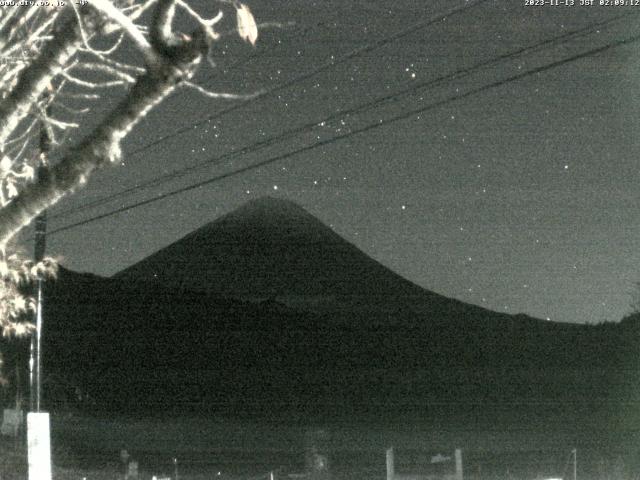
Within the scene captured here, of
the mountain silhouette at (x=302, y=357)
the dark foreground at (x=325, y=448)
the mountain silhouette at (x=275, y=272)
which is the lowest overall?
the dark foreground at (x=325, y=448)

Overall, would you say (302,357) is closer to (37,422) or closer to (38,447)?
(37,422)

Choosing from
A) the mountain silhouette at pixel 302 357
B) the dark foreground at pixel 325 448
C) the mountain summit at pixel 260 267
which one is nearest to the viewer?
the dark foreground at pixel 325 448

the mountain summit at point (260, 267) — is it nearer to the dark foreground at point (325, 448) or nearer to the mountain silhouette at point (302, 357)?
the mountain silhouette at point (302, 357)

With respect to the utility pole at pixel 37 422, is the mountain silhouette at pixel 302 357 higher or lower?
higher

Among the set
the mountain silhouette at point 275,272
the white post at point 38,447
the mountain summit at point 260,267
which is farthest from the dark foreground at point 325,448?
the mountain summit at point 260,267

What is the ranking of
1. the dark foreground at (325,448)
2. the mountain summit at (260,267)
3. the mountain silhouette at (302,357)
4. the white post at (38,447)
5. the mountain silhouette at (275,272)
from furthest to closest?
the mountain summit at (260,267) < the mountain silhouette at (275,272) < the mountain silhouette at (302,357) < the dark foreground at (325,448) < the white post at (38,447)

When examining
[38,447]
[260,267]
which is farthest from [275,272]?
[38,447]

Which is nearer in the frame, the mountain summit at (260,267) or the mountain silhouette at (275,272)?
the mountain silhouette at (275,272)
